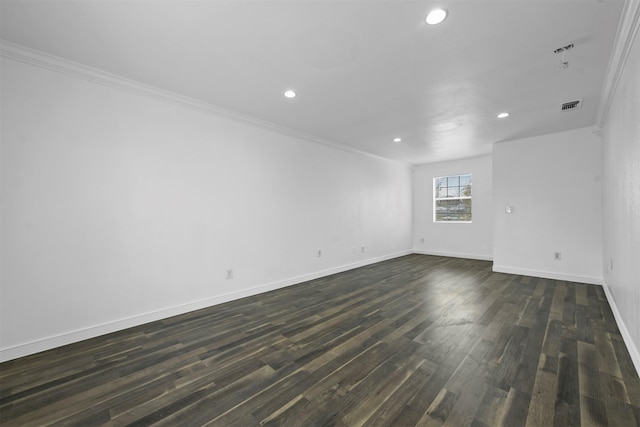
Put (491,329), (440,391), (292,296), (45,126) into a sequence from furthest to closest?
(292,296) → (491,329) → (45,126) → (440,391)

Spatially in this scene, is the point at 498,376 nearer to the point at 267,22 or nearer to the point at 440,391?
the point at 440,391

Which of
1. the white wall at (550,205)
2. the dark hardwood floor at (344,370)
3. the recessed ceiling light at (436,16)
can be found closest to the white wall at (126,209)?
the dark hardwood floor at (344,370)

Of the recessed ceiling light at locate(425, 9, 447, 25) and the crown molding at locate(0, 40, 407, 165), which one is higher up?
the recessed ceiling light at locate(425, 9, 447, 25)

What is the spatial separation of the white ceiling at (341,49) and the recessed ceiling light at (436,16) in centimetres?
4

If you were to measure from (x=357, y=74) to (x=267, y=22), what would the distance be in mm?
1042

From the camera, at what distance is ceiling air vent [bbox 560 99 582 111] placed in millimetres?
3289

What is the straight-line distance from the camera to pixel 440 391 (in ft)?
5.54

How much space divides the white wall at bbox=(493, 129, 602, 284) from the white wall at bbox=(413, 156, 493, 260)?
1246mm

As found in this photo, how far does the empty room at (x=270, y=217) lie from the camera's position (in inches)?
67.6

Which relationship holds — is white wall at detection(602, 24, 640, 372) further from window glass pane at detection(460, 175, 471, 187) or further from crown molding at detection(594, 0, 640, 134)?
window glass pane at detection(460, 175, 471, 187)

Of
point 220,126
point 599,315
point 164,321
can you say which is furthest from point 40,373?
point 599,315

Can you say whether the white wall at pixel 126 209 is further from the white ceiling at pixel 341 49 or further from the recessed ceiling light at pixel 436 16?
the recessed ceiling light at pixel 436 16

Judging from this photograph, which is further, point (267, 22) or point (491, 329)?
point (491, 329)

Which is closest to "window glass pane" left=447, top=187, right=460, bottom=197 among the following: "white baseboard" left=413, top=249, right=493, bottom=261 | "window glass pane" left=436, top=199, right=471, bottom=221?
"window glass pane" left=436, top=199, right=471, bottom=221
